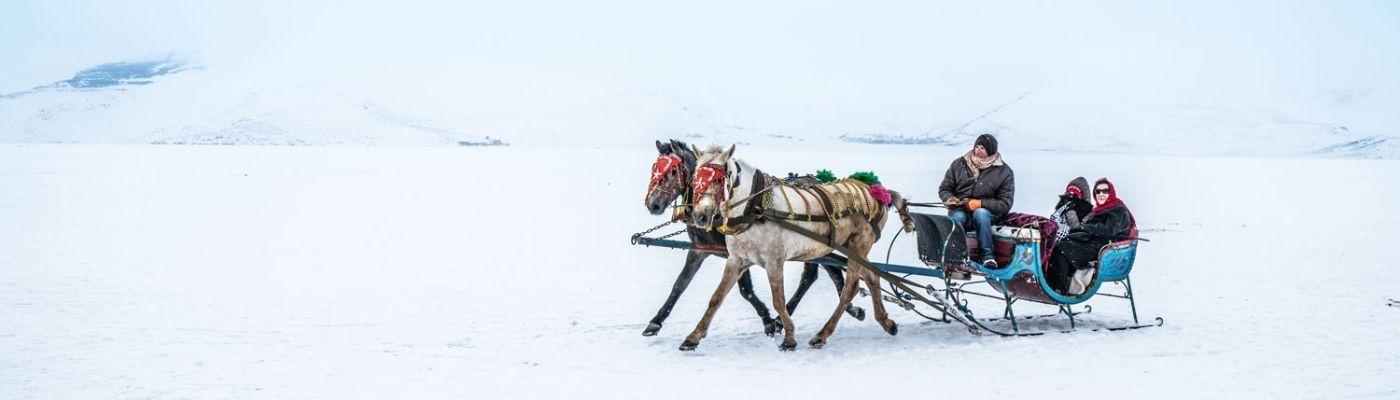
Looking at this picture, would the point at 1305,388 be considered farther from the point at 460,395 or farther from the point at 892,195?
the point at 460,395

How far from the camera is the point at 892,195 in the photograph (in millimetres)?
7977

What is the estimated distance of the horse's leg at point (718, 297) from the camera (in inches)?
282

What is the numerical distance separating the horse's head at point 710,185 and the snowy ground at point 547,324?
1019mm

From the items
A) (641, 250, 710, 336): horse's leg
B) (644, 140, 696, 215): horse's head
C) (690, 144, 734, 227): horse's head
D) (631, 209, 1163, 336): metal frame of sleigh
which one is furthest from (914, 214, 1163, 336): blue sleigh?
(644, 140, 696, 215): horse's head

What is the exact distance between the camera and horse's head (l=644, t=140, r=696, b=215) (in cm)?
683

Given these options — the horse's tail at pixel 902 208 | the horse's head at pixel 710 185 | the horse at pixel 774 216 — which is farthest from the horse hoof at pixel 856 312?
the horse's head at pixel 710 185

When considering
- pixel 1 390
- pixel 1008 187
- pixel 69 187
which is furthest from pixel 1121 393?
pixel 69 187

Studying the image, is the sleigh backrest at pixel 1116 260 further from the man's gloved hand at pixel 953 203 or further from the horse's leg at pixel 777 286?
the horse's leg at pixel 777 286

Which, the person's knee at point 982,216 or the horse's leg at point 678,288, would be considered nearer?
the person's knee at point 982,216

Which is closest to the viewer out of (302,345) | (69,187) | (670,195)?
(670,195)

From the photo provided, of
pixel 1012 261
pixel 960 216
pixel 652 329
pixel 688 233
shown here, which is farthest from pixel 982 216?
pixel 652 329

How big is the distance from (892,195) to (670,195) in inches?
76.7

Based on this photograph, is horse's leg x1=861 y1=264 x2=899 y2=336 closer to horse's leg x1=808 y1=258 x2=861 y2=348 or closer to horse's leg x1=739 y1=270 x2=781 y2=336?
horse's leg x1=808 y1=258 x2=861 y2=348

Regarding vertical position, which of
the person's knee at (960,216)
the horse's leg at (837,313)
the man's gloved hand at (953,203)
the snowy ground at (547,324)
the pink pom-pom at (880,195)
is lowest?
the snowy ground at (547,324)
